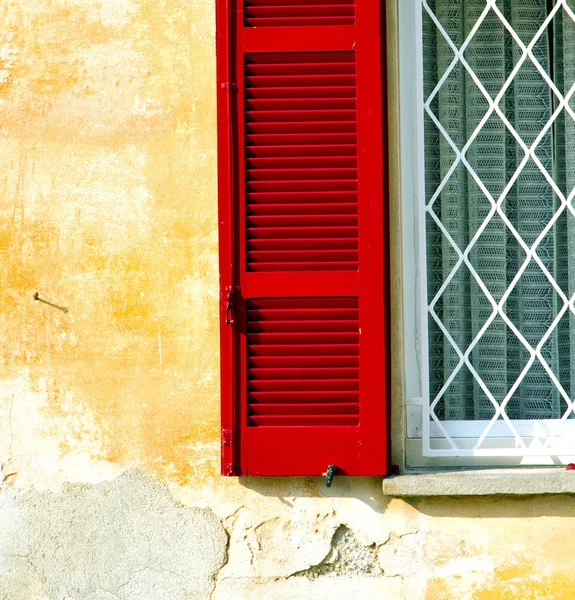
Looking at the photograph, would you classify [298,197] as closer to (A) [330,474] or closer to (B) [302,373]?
(B) [302,373]

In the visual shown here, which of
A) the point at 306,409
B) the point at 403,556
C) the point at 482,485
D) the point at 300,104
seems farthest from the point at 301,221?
the point at 403,556

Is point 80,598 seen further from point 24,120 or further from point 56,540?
point 24,120

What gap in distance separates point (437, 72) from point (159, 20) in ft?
3.58

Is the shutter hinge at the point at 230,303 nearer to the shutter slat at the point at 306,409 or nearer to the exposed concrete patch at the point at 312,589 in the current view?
the shutter slat at the point at 306,409

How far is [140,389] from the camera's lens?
10.2 ft

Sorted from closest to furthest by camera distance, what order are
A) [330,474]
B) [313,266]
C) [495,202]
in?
[330,474] → [313,266] → [495,202]

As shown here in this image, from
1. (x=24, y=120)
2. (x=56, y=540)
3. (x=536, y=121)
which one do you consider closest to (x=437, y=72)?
(x=536, y=121)

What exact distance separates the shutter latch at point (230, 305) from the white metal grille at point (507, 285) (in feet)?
2.36

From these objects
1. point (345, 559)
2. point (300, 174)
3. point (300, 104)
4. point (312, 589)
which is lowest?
point (312, 589)

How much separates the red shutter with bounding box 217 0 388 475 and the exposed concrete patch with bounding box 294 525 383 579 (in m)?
0.29


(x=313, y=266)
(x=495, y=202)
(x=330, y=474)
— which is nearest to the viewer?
(x=330, y=474)

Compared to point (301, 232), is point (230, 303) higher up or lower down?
lower down

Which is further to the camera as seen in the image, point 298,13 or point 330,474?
point 298,13

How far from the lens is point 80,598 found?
3.08 meters
